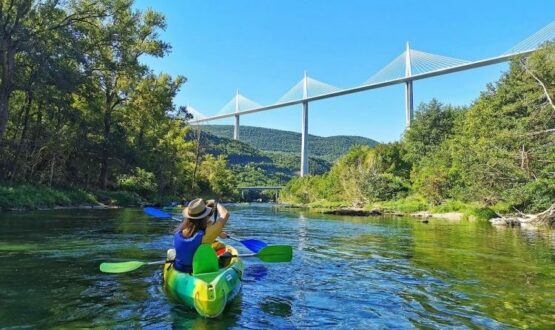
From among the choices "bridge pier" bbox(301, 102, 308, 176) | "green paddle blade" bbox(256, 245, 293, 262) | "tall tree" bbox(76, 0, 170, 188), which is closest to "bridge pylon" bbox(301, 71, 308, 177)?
"bridge pier" bbox(301, 102, 308, 176)

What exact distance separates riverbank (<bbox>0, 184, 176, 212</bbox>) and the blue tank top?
1682cm

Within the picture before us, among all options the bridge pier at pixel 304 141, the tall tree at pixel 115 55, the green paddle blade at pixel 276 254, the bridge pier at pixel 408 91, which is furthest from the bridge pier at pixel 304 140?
the green paddle blade at pixel 276 254

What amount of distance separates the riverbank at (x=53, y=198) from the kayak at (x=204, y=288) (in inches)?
669

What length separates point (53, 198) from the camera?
24203 mm

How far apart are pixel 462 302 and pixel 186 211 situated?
11.9 feet

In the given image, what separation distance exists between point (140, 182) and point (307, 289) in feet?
121

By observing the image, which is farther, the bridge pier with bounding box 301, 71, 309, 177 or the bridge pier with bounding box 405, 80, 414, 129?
the bridge pier with bounding box 301, 71, 309, 177

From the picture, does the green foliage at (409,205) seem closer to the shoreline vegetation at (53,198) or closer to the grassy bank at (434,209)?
the grassy bank at (434,209)

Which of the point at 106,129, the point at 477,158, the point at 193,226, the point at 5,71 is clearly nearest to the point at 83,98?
the point at 106,129

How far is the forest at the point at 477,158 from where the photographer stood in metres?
21.5

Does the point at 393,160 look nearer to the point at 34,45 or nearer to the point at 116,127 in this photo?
the point at 116,127

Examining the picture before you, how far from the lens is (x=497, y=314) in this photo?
17.5ft

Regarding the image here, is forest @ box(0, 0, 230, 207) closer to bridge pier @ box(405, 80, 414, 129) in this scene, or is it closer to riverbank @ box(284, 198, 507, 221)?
riverbank @ box(284, 198, 507, 221)

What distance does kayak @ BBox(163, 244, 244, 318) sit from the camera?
15.9 ft
